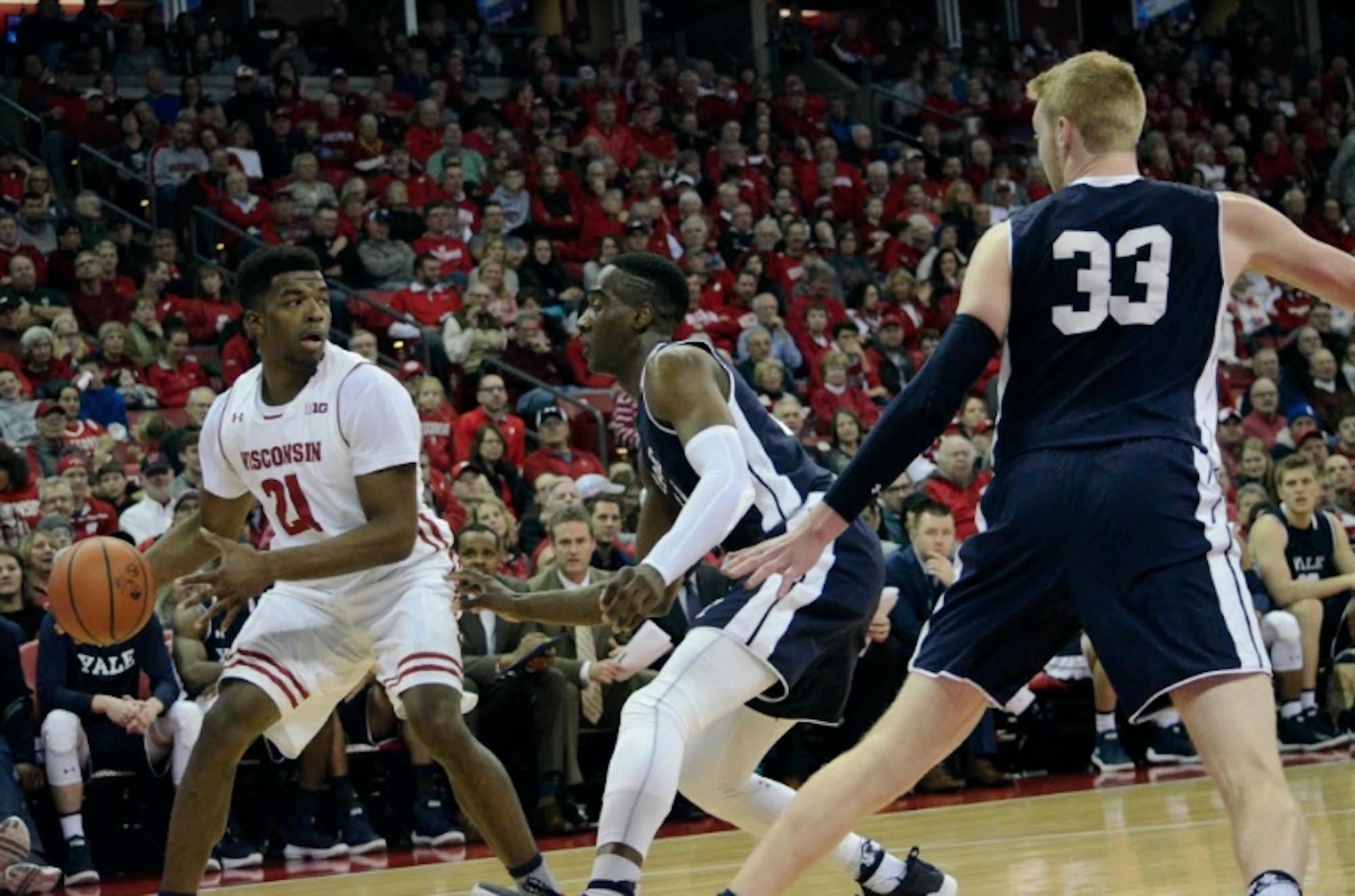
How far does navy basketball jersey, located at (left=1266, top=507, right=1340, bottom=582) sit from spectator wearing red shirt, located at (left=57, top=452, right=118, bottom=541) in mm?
6730

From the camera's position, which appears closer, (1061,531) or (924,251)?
(1061,531)

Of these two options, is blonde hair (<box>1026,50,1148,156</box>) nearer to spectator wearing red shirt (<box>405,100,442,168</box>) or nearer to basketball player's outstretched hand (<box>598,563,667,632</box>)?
basketball player's outstretched hand (<box>598,563,667,632</box>)

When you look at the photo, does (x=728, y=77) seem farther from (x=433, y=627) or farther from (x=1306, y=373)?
(x=433, y=627)

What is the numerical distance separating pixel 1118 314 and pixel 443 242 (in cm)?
1193

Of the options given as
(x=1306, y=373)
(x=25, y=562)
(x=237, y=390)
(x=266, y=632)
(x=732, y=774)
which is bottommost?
(x=1306, y=373)

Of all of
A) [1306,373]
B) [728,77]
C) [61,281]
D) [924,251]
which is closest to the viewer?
[61,281]

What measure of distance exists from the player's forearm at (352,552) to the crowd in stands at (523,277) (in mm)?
3464

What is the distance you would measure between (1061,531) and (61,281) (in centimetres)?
1118

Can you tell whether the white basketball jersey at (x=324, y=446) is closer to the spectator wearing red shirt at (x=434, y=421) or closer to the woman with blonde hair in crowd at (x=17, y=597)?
the woman with blonde hair in crowd at (x=17, y=597)

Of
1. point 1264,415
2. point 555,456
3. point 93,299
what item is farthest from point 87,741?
point 1264,415

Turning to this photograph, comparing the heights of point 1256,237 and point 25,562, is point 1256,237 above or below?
above

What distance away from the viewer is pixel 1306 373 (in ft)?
56.0

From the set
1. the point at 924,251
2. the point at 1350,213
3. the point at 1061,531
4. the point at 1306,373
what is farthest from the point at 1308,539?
the point at 1350,213

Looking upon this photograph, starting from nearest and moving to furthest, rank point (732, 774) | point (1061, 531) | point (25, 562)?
point (1061, 531), point (732, 774), point (25, 562)
